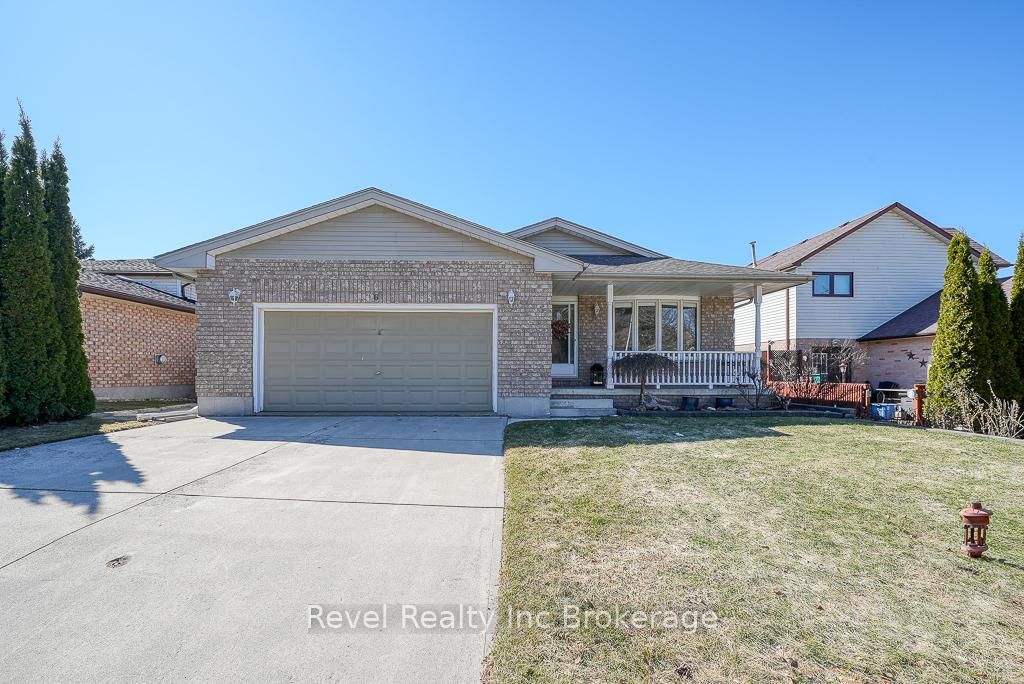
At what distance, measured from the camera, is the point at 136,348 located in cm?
1264

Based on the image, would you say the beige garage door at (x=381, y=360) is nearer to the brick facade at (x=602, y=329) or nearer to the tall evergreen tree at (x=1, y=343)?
the brick facade at (x=602, y=329)

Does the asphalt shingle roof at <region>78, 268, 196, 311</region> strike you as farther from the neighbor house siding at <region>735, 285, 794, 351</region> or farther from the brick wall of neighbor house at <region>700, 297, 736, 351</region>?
the neighbor house siding at <region>735, 285, 794, 351</region>

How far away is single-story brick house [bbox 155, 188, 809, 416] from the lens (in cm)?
937

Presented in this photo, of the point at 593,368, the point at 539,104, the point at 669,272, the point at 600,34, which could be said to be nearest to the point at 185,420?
the point at 593,368

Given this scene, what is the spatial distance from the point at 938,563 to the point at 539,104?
1295 centimetres

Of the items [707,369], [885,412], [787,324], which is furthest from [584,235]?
[787,324]

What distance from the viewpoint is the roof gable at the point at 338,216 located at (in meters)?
9.17

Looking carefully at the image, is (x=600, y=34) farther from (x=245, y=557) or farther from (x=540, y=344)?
(x=245, y=557)

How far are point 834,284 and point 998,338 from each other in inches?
355

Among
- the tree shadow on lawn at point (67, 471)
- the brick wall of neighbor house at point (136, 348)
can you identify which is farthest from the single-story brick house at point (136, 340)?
the tree shadow on lawn at point (67, 471)

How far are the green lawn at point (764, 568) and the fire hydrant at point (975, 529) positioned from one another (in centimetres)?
9

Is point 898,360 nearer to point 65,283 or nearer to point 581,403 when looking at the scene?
point 581,403

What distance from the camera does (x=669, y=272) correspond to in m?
10.5

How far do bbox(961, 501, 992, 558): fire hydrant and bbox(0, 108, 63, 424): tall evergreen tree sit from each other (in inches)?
494
